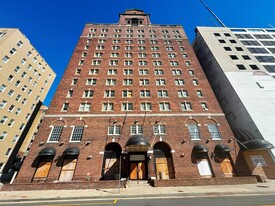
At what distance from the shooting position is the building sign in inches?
822

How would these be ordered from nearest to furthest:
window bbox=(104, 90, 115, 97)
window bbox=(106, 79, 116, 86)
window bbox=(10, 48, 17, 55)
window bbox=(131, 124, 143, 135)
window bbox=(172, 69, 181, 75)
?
window bbox=(131, 124, 143, 135), window bbox=(104, 90, 115, 97), window bbox=(106, 79, 116, 86), window bbox=(172, 69, 181, 75), window bbox=(10, 48, 17, 55)

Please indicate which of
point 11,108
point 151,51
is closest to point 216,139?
point 151,51

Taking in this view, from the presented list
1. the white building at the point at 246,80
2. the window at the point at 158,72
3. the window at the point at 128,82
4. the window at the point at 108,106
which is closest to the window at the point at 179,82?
the window at the point at 158,72

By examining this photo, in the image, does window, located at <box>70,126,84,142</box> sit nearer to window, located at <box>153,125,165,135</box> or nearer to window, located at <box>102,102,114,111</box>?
window, located at <box>102,102,114,111</box>

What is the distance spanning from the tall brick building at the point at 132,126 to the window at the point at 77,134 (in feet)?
0.51

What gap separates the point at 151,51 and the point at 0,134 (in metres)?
41.1

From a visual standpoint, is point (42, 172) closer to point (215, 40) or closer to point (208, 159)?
point (208, 159)

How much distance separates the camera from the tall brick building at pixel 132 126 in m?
19.8

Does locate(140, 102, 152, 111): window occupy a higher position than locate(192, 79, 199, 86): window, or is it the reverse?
locate(192, 79, 199, 86): window

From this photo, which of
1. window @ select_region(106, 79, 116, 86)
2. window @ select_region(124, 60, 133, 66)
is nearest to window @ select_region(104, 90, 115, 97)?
window @ select_region(106, 79, 116, 86)

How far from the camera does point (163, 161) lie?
21.5 m

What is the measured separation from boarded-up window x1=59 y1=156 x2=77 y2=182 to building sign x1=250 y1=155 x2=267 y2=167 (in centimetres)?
2739

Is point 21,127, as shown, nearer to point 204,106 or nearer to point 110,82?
point 110,82

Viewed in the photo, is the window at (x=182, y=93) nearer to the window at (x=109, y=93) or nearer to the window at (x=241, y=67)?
the window at (x=109, y=93)
